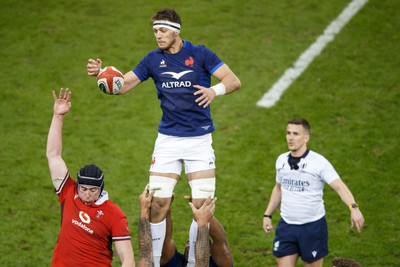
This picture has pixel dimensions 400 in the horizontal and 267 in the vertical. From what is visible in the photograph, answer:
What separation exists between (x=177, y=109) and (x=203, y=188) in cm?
92

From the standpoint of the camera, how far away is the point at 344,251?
37.1 ft

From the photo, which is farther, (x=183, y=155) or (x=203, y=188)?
(x=183, y=155)

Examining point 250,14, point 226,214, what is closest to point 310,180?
point 226,214

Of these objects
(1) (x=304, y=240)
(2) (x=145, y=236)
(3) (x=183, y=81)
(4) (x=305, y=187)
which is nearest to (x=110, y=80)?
(3) (x=183, y=81)

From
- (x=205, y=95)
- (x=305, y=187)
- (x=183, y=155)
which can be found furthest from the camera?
(x=305, y=187)

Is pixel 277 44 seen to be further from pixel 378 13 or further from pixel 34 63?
pixel 34 63

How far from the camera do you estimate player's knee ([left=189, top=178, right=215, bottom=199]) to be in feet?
28.4

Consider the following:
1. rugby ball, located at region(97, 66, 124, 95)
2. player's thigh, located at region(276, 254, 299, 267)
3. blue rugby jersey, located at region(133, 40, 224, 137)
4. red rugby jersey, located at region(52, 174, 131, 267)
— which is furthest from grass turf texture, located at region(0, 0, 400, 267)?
rugby ball, located at region(97, 66, 124, 95)

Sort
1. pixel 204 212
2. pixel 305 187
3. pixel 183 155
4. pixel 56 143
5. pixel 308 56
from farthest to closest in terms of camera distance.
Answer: pixel 308 56
pixel 305 187
pixel 183 155
pixel 56 143
pixel 204 212

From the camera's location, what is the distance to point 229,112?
47.1 ft

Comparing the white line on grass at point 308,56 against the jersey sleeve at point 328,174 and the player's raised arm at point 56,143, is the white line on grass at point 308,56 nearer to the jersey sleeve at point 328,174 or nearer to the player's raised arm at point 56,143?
the jersey sleeve at point 328,174

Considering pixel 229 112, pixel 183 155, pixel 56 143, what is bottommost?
pixel 183 155

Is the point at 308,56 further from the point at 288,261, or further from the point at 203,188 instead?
the point at 203,188

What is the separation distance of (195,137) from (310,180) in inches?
65.4
